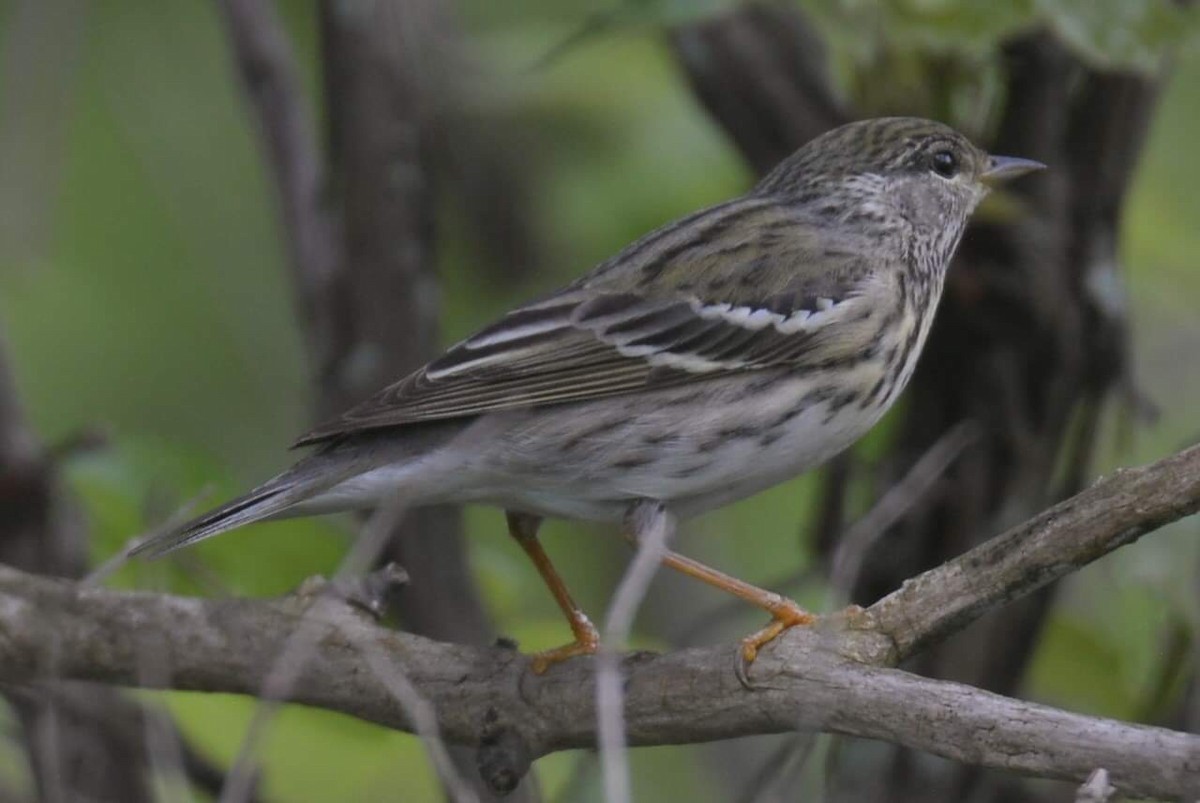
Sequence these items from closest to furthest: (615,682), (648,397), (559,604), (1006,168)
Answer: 1. (615,682)
2. (648,397)
3. (559,604)
4. (1006,168)

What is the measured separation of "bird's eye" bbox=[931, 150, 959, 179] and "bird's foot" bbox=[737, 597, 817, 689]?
1.55 m

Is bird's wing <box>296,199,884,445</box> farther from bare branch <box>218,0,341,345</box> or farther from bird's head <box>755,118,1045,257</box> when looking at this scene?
bare branch <box>218,0,341,345</box>

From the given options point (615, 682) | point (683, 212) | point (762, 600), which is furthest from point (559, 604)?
point (683, 212)

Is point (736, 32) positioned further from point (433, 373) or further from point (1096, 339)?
point (433, 373)

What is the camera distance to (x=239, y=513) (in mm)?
3857

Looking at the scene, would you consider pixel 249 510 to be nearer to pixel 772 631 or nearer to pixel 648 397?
pixel 648 397

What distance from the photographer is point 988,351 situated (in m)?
5.24

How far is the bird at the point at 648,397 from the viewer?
410 cm

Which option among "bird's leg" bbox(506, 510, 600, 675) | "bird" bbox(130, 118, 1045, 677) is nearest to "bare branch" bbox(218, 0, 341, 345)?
"bird" bbox(130, 118, 1045, 677)

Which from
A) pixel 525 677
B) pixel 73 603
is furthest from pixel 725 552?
pixel 73 603

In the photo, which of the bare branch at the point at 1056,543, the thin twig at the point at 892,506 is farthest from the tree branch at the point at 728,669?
the thin twig at the point at 892,506

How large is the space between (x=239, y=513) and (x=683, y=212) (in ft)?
8.88

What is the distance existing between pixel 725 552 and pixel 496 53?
212cm

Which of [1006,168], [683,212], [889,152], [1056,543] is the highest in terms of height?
[683,212]
